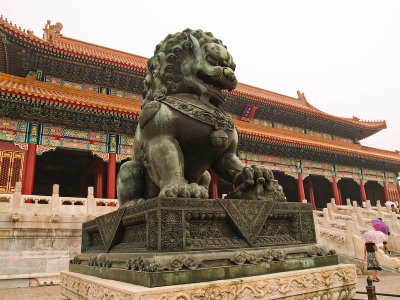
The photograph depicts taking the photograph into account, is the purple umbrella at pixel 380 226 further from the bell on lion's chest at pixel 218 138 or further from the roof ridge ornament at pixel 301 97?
the roof ridge ornament at pixel 301 97

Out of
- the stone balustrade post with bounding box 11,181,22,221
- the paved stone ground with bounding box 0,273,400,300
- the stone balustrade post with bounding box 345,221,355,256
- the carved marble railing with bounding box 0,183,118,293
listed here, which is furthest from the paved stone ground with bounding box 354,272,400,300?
the stone balustrade post with bounding box 11,181,22,221

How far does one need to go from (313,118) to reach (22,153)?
17.6 meters

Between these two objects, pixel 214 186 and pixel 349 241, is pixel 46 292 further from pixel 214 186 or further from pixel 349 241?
pixel 214 186

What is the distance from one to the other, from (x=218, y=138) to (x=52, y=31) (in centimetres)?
1649

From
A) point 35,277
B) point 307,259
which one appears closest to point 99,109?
point 35,277

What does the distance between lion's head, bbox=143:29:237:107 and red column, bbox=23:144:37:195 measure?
979 centimetres

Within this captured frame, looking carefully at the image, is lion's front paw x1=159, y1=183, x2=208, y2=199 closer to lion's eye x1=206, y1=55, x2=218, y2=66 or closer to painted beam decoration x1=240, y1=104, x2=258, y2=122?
lion's eye x1=206, y1=55, x2=218, y2=66

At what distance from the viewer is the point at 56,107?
11180 mm

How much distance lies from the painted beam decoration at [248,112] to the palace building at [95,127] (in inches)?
3.2

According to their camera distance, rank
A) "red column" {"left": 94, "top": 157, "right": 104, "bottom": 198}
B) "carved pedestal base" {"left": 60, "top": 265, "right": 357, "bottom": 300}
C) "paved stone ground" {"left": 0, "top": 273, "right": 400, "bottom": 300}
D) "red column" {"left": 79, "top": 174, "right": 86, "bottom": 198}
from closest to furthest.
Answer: "carved pedestal base" {"left": 60, "top": 265, "right": 357, "bottom": 300} < "paved stone ground" {"left": 0, "top": 273, "right": 400, "bottom": 300} < "red column" {"left": 94, "top": 157, "right": 104, "bottom": 198} < "red column" {"left": 79, "top": 174, "right": 86, "bottom": 198}

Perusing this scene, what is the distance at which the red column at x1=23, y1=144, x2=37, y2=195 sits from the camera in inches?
424

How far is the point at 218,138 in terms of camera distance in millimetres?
2473

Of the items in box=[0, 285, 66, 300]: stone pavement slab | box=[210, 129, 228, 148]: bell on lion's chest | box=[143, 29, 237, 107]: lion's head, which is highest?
box=[143, 29, 237, 107]: lion's head

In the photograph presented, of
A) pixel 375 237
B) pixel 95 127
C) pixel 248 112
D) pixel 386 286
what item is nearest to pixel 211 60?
pixel 386 286
